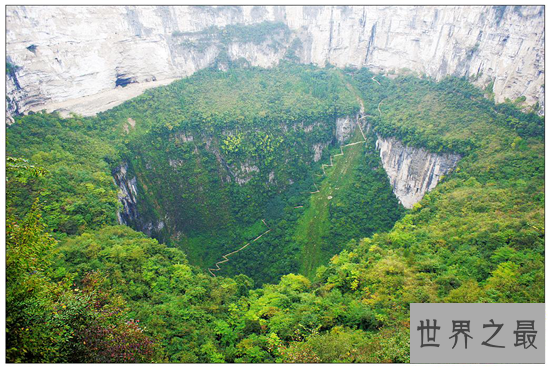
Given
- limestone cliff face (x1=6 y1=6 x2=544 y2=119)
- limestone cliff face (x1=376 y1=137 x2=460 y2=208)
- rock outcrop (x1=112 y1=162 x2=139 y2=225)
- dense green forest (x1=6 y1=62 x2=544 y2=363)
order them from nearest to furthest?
1. dense green forest (x1=6 y1=62 x2=544 y2=363)
2. rock outcrop (x1=112 y1=162 x2=139 y2=225)
3. limestone cliff face (x1=6 y1=6 x2=544 y2=119)
4. limestone cliff face (x1=376 y1=137 x2=460 y2=208)

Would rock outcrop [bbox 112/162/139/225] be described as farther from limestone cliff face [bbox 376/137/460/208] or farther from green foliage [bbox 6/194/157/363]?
limestone cliff face [bbox 376/137/460/208]

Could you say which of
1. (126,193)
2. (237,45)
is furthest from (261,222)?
(237,45)

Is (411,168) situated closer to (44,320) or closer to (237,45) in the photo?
(237,45)

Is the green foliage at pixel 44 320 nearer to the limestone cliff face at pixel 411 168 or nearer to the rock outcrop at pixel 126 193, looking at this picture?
the rock outcrop at pixel 126 193

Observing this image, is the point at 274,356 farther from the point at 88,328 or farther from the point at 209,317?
the point at 88,328

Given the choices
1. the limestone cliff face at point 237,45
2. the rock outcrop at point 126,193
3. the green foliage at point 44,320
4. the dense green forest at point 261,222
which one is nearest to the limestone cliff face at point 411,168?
the dense green forest at point 261,222

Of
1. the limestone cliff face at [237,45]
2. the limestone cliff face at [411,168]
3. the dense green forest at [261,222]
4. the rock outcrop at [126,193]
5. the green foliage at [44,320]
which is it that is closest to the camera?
the green foliage at [44,320]

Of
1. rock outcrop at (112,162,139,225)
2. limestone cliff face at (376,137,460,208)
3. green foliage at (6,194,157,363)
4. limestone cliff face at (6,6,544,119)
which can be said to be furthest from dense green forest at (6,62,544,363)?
limestone cliff face at (6,6,544,119)

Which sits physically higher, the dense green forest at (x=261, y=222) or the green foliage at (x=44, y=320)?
the green foliage at (x=44, y=320)
